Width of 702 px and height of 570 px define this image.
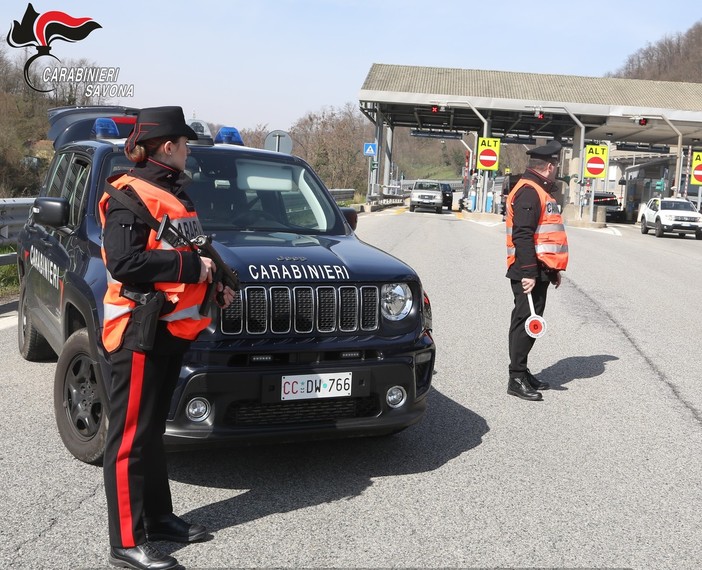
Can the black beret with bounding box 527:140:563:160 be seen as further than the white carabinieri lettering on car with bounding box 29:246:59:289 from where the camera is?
Yes

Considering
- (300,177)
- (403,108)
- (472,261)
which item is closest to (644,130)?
(403,108)

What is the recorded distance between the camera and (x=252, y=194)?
220 inches

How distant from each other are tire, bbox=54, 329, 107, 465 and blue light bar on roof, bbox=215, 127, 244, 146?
2.49 m

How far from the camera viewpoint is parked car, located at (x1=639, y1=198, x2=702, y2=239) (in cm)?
3369

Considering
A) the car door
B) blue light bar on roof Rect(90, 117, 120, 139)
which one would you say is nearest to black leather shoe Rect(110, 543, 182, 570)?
the car door

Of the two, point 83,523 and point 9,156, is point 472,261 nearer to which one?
point 83,523

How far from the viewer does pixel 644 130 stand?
4834 centimetres

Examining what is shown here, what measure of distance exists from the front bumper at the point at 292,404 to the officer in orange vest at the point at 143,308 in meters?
0.51

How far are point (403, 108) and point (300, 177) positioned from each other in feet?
154

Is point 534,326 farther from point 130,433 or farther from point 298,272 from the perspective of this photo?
point 130,433

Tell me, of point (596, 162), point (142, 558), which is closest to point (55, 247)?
point (142, 558)

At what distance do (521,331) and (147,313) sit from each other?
3931 mm

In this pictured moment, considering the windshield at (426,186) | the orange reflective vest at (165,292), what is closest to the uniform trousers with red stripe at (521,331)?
the orange reflective vest at (165,292)

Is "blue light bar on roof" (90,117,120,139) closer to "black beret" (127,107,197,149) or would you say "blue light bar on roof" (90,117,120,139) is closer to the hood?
the hood
